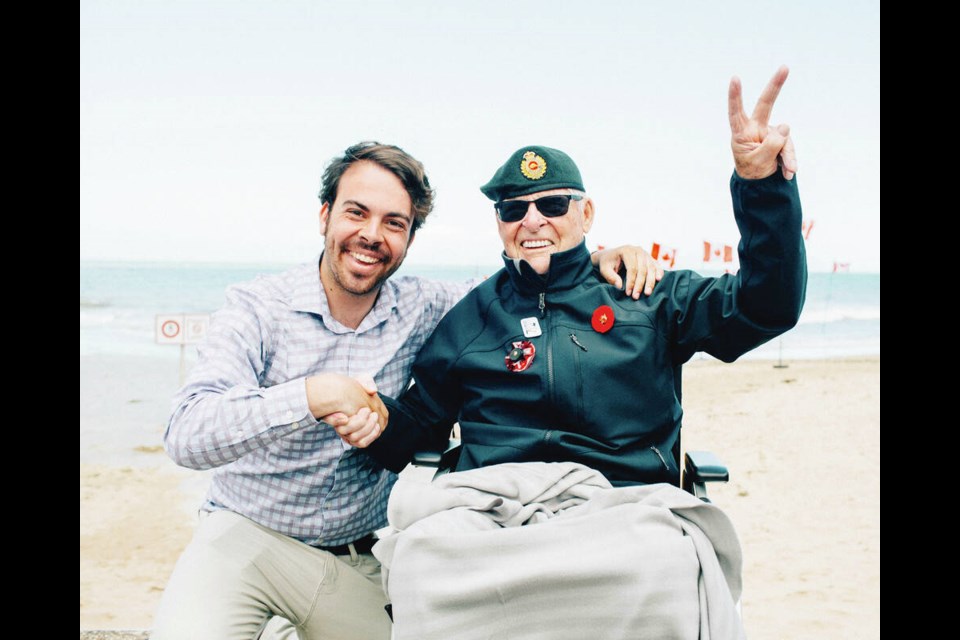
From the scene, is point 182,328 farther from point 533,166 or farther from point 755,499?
point 533,166

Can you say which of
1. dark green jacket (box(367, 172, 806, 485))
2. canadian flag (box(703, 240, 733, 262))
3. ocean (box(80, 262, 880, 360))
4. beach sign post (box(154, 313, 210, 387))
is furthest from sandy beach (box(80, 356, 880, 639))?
canadian flag (box(703, 240, 733, 262))

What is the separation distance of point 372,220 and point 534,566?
1.35 metres

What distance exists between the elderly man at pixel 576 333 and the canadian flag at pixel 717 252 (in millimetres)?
21184

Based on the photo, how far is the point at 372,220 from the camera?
264 cm

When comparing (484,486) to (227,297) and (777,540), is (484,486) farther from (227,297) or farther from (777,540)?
(777,540)

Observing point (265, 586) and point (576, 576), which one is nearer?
point (576, 576)

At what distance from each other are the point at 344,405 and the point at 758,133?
1.38 metres

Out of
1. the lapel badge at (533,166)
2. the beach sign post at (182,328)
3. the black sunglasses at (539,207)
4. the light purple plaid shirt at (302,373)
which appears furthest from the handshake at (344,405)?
the beach sign post at (182,328)

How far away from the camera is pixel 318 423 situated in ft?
7.50

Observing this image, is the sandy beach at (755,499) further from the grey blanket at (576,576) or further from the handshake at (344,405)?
the grey blanket at (576,576)

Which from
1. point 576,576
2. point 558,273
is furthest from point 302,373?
point 576,576

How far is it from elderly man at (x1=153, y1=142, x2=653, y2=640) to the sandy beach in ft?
7.70

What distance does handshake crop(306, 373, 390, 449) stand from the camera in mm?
2111
